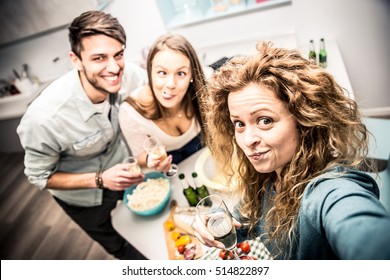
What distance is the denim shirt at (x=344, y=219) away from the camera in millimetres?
490

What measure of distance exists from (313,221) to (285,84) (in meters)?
0.37

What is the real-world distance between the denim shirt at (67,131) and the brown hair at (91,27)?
7.3 inches

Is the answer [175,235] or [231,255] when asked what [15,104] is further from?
[231,255]

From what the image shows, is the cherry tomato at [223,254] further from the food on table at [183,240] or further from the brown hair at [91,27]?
the brown hair at [91,27]

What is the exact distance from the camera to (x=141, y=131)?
4.94 ft

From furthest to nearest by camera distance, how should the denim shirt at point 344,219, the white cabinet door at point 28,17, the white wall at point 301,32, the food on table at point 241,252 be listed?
the white wall at point 301,32, the white cabinet door at point 28,17, the food on table at point 241,252, the denim shirt at point 344,219

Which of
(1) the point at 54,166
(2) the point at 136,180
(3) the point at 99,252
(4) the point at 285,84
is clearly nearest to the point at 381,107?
(4) the point at 285,84

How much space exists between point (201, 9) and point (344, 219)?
153 cm

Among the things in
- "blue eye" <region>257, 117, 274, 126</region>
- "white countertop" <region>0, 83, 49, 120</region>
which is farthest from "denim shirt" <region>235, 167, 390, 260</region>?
"white countertop" <region>0, 83, 49, 120</region>

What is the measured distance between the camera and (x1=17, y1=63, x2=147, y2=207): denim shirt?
1.27 meters

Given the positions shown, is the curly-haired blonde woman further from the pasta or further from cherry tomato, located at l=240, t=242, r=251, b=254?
the pasta

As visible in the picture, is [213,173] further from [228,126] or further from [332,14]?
[332,14]

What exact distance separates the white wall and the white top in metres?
0.33

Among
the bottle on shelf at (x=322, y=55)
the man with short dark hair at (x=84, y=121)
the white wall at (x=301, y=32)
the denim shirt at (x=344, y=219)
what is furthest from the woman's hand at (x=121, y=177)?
the bottle on shelf at (x=322, y=55)
